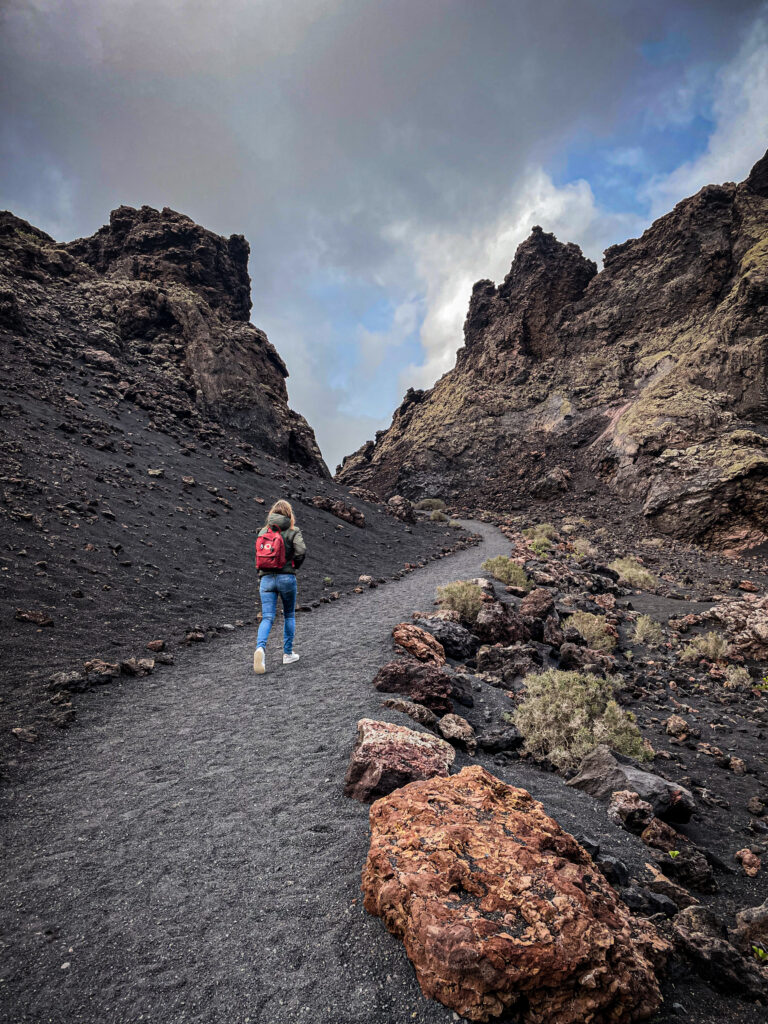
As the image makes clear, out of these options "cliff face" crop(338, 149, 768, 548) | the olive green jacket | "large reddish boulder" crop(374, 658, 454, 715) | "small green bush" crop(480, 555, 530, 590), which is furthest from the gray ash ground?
"cliff face" crop(338, 149, 768, 548)

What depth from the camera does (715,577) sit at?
14922mm

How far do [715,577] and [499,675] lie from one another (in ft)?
42.0

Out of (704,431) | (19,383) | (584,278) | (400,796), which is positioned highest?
(584,278)

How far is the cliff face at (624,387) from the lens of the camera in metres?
22.3

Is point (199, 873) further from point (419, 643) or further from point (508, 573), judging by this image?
point (508, 573)

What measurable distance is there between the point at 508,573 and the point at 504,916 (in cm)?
1160

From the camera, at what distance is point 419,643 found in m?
7.01

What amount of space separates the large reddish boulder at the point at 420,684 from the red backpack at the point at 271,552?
85.1 inches

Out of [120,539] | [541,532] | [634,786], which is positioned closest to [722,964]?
[634,786]

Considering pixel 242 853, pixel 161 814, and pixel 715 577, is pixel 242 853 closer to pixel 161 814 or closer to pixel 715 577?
pixel 161 814

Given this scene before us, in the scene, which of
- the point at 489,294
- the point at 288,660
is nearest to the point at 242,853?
the point at 288,660

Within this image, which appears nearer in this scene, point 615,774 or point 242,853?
point 242,853

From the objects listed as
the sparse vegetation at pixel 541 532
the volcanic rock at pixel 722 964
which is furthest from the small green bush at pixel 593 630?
the sparse vegetation at pixel 541 532

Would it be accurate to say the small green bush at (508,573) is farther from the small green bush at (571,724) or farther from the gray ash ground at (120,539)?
the small green bush at (571,724)
